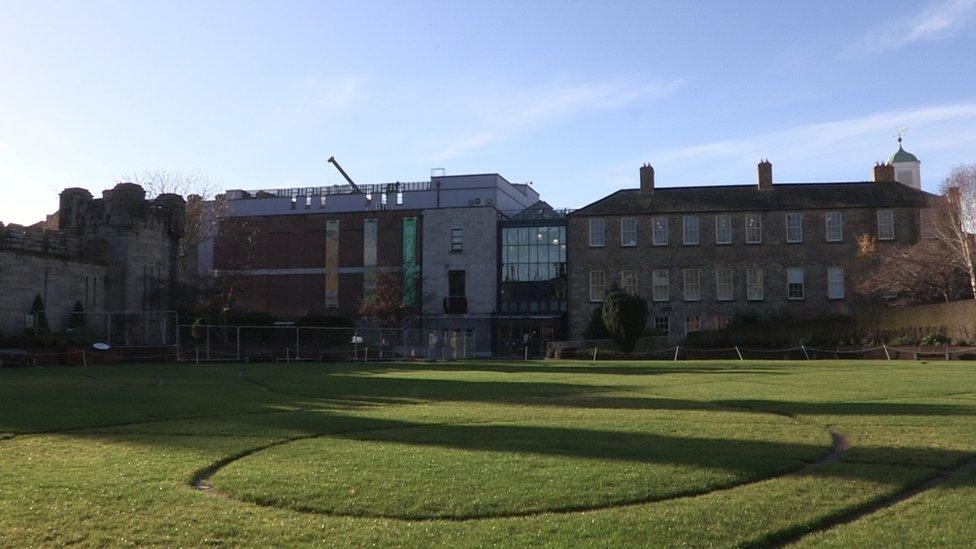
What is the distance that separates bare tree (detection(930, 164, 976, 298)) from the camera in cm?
5375

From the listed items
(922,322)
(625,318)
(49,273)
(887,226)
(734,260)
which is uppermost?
(887,226)

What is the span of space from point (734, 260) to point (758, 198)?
548 cm

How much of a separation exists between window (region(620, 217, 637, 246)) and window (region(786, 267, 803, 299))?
12339 millimetres

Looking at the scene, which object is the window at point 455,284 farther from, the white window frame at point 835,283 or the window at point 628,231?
the white window frame at point 835,283

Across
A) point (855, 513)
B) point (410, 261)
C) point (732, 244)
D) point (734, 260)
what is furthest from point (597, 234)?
point (855, 513)

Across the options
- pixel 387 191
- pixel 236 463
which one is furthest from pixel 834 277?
pixel 236 463

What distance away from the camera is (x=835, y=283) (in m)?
66.3

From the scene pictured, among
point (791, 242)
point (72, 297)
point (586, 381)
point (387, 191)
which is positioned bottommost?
point (586, 381)

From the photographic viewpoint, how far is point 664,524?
6.88 meters

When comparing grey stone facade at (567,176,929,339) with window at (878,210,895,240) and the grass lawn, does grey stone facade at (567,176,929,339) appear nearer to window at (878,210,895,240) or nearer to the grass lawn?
window at (878,210,895,240)

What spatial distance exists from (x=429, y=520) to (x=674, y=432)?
6408mm

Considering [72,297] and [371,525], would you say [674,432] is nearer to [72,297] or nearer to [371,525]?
[371,525]

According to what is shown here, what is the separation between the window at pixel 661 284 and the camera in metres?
69.1

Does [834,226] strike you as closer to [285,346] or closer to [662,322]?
[662,322]
